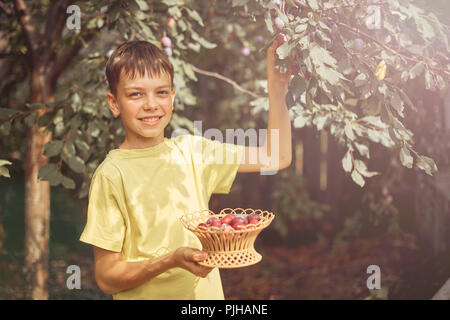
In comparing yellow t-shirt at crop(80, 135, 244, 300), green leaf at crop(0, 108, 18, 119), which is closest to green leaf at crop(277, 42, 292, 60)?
yellow t-shirt at crop(80, 135, 244, 300)

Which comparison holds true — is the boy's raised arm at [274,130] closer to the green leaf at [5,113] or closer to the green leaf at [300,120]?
the green leaf at [300,120]

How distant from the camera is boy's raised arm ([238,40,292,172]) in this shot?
192 centimetres

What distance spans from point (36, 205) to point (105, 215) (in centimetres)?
207

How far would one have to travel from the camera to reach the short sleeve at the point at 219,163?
1.94 m

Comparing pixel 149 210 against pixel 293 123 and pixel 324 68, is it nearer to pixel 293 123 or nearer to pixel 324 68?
pixel 324 68

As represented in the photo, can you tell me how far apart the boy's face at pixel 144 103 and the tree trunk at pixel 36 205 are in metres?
1.89

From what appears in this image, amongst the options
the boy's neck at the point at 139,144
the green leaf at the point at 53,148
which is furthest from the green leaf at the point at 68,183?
the boy's neck at the point at 139,144

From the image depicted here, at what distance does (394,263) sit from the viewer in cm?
501

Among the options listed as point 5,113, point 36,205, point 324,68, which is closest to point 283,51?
point 324,68

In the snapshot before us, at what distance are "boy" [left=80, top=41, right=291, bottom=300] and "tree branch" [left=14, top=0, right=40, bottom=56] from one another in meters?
1.93

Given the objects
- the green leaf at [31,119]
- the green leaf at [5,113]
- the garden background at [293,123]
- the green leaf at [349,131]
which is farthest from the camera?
the green leaf at [31,119]

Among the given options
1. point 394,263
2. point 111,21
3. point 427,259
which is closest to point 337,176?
point 394,263

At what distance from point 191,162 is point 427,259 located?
108 inches

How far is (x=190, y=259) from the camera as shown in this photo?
5.30 feet
